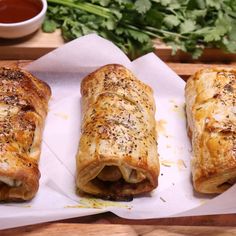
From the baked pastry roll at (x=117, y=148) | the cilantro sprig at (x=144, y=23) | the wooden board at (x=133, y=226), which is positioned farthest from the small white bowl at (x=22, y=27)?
the wooden board at (x=133, y=226)

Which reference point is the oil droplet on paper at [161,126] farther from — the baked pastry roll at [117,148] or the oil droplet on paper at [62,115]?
the oil droplet on paper at [62,115]

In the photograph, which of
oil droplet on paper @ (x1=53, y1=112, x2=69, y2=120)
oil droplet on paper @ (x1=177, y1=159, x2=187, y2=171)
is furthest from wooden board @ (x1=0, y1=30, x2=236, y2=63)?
oil droplet on paper @ (x1=177, y1=159, x2=187, y2=171)

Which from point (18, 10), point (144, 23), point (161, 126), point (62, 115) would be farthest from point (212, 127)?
point (18, 10)

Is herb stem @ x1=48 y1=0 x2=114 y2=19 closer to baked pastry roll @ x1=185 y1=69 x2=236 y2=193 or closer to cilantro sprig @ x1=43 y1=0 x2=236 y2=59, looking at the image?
cilantro sprig @ x1=43 y1=0 x2=236 y2=59

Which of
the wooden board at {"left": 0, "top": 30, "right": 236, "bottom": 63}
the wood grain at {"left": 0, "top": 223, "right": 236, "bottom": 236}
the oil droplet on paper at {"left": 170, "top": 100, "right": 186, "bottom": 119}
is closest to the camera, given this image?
the wood grain at {"left": 0, "top": 223, "right": 236, "bottom": 236}

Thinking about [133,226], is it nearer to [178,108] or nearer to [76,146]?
[76,146]
